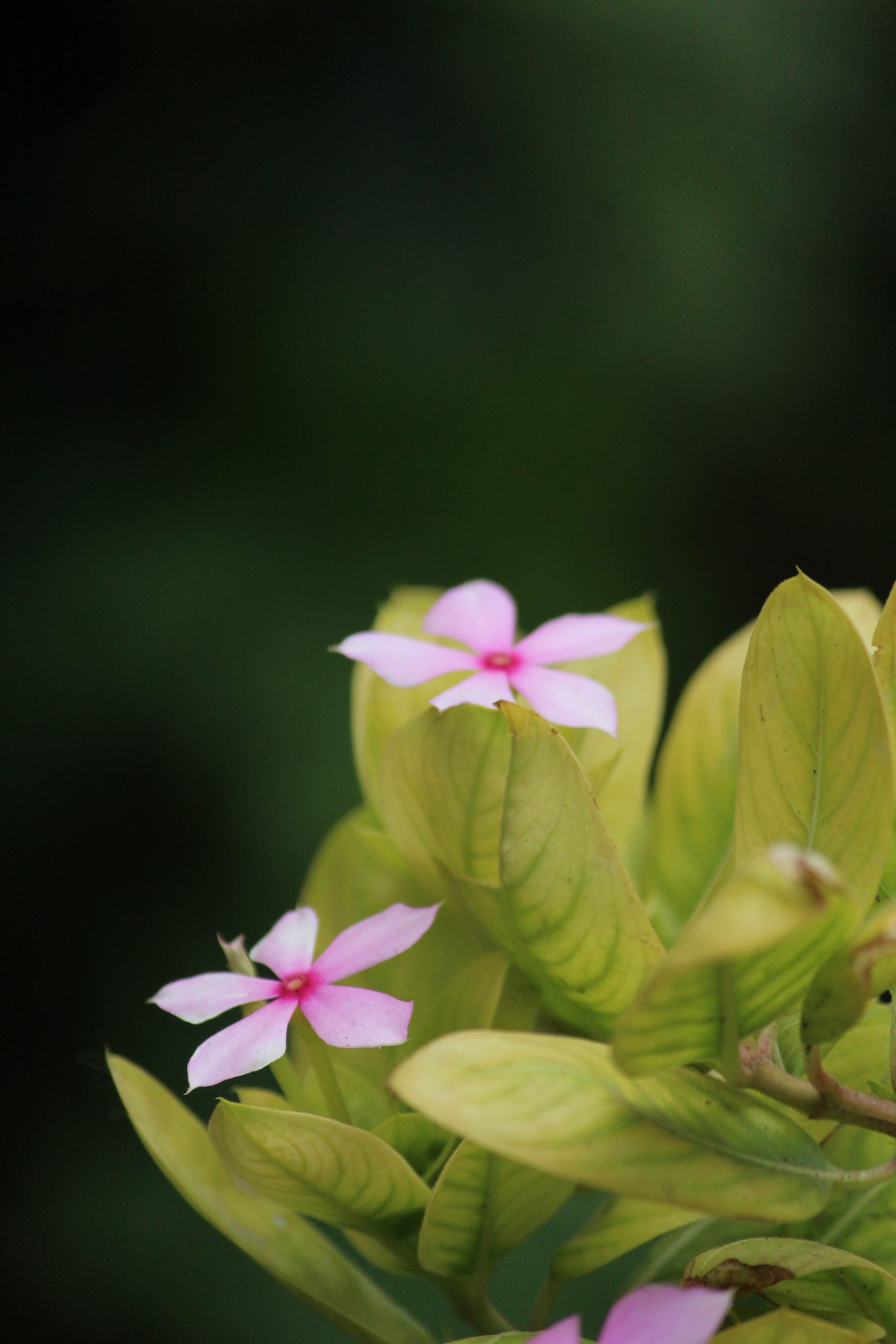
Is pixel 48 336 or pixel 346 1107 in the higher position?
pixel 48 336

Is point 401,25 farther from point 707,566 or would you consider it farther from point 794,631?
point 794,631

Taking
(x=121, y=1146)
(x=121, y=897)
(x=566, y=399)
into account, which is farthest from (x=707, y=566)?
(x=121, y=1146)

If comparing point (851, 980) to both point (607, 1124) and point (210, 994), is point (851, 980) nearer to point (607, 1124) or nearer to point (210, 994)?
point (607, 1124)

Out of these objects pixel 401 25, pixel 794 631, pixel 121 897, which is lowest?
pixel 121 897

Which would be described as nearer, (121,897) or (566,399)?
(121,897)

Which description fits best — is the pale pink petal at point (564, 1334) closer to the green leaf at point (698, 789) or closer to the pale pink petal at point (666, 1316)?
the pale pink petal at point (666, 1316)

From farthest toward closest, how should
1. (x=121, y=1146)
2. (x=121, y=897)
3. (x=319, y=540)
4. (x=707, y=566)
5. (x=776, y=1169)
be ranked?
(x=707, y=566) → (x=319, y=540) → (x=121, y=897) → (x=121, y=1146) → (x=776, y=1169)

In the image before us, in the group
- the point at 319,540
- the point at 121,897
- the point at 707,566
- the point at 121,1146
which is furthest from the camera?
the point at 707,566

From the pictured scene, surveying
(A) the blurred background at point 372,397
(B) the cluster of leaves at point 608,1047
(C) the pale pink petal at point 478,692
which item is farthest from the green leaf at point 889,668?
(A) the blurred background at point 372,397

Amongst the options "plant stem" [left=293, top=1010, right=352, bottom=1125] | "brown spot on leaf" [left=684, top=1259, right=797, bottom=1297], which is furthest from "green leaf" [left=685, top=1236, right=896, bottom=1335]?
"plant stem" [left=293, top=1010, right=352, bottom=1125]
